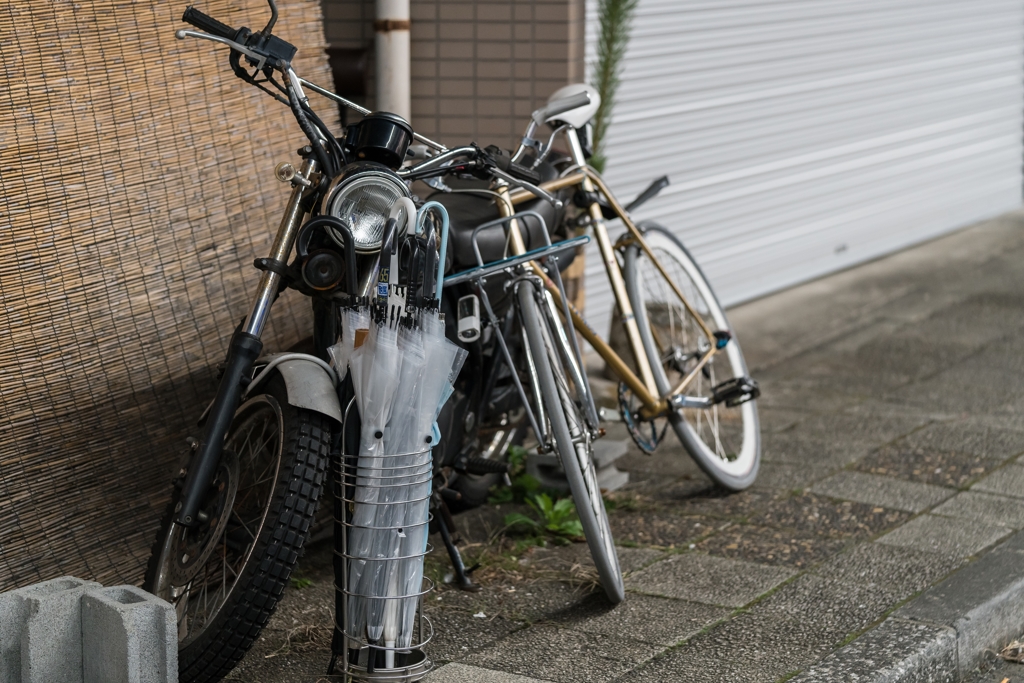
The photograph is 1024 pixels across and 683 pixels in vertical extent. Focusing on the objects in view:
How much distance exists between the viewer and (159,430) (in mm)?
3725

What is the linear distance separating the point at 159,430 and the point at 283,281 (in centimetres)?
88

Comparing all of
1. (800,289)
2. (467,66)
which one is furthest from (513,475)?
(800,289)

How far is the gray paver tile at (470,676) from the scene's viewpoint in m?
2.99

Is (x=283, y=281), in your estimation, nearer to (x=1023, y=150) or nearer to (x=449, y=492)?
(x=449, y=492)

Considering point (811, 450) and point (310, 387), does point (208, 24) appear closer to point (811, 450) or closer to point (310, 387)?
point (310, 387)

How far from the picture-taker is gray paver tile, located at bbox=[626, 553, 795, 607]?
3.57 m

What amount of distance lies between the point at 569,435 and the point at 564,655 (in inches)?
24.6

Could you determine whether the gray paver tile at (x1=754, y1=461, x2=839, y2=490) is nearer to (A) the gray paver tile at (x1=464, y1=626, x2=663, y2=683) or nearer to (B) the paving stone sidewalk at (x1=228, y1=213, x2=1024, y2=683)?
(B) the paving stone sidewalk at (x1=228, y1=213, x2=1024, y2=683)

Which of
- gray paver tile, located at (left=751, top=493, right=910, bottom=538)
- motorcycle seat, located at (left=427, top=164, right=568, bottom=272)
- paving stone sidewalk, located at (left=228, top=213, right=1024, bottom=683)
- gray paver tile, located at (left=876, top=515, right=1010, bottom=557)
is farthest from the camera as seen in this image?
gray paver tile, located at (left=751, top=493, right=910, bottom=538)

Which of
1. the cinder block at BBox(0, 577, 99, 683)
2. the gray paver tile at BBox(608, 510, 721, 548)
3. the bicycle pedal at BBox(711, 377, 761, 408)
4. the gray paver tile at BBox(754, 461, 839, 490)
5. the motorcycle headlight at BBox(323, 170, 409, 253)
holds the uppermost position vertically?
the motorcycle headlight at BBox(323, 170, 409, 253)

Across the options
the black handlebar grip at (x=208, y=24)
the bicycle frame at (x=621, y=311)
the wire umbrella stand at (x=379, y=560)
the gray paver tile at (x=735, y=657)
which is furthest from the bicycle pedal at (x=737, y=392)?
the black handlebar grip at (x=208, y=24)

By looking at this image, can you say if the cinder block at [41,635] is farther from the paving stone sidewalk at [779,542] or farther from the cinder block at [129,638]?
the paving stone sidewalk at [779,542]

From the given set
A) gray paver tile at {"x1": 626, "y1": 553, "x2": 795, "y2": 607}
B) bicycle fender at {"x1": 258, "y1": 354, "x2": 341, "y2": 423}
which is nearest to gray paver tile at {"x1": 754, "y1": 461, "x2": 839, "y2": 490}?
gray paver tile at {"x1": 626, "y1": 553, "x2": 795, "y2": 607}

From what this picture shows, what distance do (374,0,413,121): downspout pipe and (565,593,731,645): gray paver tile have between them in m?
2.44
